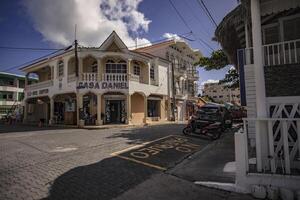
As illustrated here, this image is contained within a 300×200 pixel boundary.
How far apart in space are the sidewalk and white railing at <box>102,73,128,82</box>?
14852 millimetres

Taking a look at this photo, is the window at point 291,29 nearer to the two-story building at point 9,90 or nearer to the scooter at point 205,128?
the scooter at point 205,128

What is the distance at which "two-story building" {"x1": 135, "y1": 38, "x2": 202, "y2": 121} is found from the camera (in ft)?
97.2

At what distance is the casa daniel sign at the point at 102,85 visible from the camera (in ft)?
67.1

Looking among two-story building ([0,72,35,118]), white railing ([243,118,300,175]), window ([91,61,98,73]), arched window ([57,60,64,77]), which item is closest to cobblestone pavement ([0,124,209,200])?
white railing ([243,118,300,175])

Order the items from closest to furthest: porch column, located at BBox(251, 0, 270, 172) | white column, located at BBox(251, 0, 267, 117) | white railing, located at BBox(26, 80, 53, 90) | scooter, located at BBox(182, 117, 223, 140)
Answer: porch column, located at BBox(251, 0, 270, 172)
white column, located at BBox(251, 0, 267, 117)
scooter, located at BBox(182, 117, 223, 140)
white railing, located at BBox(26, 80, 53, 90)

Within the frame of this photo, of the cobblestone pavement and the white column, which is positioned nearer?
the cobblestone pavement

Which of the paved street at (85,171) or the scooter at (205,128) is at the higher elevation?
the scooter at (205,128)

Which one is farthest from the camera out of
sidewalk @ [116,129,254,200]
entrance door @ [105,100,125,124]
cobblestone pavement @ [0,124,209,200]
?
entrance door @ [105,100,125,124]

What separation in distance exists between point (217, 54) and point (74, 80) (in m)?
13.4

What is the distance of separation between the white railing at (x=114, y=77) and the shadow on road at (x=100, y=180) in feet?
48.4

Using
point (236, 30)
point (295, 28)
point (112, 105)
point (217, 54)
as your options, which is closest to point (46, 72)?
point (112, 105)

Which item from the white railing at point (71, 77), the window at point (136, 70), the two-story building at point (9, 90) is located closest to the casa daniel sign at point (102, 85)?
the white railing at point (71, 77)

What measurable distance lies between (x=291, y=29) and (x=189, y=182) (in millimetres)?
7515

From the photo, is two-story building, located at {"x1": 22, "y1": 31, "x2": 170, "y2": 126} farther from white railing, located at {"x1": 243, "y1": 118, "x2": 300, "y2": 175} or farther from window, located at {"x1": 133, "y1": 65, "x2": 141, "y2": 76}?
white railing, located at {"x1": 243, "y1": 118, "x2": 300, "y2": 175}
